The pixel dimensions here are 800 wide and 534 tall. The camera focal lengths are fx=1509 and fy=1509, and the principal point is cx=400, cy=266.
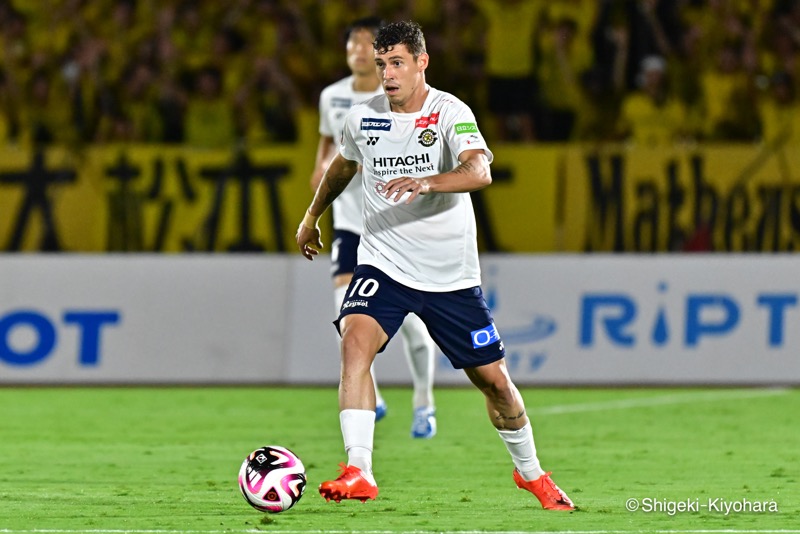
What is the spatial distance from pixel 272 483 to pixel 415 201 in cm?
140

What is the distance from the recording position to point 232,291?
44.0ft

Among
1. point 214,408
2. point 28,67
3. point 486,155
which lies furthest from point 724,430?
point 28,67

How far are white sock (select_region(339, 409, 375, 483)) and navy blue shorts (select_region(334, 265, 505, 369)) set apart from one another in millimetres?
342

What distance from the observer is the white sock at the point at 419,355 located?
9.65m

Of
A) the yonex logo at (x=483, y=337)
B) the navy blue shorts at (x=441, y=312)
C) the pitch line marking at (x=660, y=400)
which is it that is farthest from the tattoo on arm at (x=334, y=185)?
the pitch line marking at (x=660, y=400)

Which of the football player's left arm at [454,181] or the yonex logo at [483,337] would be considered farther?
the yonex logo at [483,337]

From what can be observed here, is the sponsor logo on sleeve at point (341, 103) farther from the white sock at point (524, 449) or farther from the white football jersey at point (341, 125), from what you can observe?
the white sock at point (524, 449)

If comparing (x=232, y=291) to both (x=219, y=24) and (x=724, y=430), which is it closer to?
(x=219, y=24)

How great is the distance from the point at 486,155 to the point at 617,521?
163cm

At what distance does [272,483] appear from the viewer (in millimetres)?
6172

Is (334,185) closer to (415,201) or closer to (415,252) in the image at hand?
(415,201)

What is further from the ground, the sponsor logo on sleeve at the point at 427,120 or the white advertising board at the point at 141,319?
the sponsor logo on sleeve at the point at 427,120

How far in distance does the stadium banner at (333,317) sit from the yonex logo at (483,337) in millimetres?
6647
